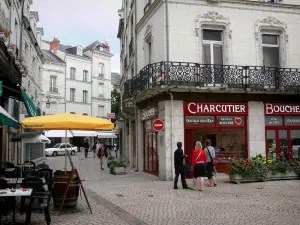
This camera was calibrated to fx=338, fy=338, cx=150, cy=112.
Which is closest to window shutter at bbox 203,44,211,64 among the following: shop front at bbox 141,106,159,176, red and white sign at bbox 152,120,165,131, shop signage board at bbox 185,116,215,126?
shop signage board at bbox 185,116,215,126

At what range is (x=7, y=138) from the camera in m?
16.8

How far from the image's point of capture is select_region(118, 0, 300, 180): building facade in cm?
1459

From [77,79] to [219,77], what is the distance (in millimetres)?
34692

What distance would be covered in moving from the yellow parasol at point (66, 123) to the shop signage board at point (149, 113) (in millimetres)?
7193

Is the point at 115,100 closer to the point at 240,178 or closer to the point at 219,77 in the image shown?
the point at 219,77

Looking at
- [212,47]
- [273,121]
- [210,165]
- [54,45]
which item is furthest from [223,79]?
[54,45]

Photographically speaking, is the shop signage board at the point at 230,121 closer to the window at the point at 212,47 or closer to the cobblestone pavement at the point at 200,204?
the window at the point at 212,47

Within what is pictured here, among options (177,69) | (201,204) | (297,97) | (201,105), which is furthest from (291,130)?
(201,204)

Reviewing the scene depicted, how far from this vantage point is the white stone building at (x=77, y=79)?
43.8m

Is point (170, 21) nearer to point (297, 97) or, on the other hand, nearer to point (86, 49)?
point (297, 97)

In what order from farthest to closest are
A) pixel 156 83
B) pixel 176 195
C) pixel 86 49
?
pixel 86 49 < pixel 156 83 < pixel 176 195

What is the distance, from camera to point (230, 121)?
50.1 feet

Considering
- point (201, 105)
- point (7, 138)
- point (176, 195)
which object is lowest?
point (176, 195)

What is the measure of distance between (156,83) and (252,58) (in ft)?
16.4
